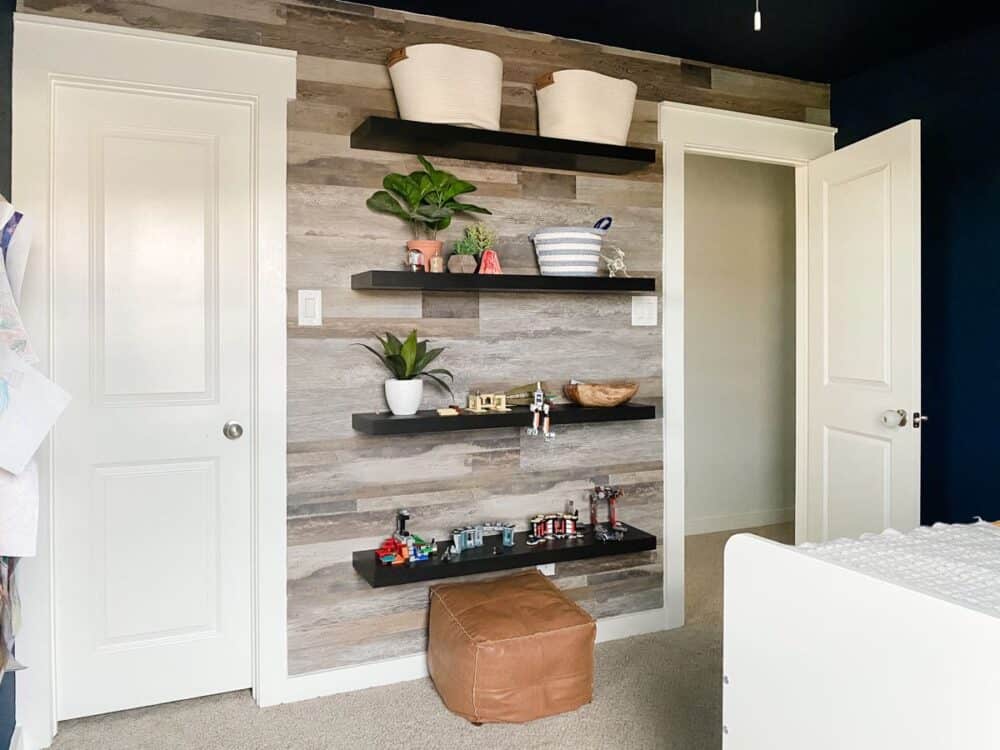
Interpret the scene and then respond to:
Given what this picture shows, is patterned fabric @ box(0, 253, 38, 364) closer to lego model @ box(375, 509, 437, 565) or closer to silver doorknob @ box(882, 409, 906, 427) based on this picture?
lego model @ box(375, 509, 437, 565)

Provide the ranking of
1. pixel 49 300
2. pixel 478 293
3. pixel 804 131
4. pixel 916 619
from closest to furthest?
pixel 916 619, pixel 49 300, pixel 478 293, pixel 804 131

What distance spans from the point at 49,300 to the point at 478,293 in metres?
1.38

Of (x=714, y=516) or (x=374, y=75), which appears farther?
(x=714, y=516)

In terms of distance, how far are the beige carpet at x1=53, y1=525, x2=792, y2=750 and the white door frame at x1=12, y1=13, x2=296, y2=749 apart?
5.5 inches

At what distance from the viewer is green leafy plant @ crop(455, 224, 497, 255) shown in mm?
2756

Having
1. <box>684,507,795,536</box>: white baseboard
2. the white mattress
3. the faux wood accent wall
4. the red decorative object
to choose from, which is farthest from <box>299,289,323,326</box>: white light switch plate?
<box>684,507,795,536</box>: white baseboard

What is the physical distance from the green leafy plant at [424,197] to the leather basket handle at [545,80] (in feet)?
1.64

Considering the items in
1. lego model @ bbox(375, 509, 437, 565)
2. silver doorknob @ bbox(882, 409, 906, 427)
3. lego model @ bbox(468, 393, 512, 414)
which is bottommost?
lego model @ bbox(375, 509, 437, 565)

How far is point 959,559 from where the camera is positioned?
1651 mm

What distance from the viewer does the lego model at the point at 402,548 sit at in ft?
8.82

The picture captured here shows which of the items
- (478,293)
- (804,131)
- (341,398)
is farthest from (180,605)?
(804,131)

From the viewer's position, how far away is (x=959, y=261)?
10.1ft

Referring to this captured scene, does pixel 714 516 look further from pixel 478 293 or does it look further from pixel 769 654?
pixel 769 654

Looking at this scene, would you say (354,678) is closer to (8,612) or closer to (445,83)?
(8,612)
